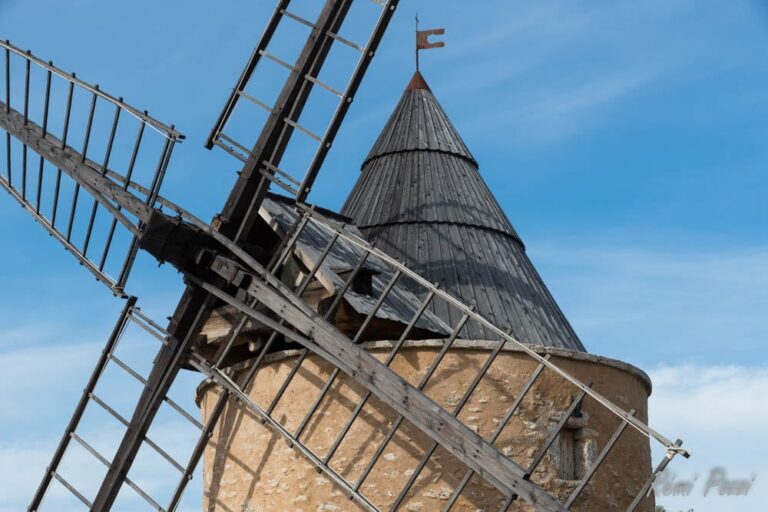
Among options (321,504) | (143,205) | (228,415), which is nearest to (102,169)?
(143,205)

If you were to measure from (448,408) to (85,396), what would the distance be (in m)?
3.63

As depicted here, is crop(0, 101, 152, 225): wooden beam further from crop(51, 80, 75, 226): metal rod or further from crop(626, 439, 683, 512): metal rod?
crop(626, 439, 683, 512): metal rod

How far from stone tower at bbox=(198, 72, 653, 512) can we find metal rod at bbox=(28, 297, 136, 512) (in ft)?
2.65

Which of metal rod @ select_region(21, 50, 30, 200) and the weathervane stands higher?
the weathervane

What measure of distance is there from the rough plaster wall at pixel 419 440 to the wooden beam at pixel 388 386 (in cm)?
27

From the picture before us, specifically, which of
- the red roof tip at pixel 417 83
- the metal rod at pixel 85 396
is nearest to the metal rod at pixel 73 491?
the metal rod at pixel 85 396

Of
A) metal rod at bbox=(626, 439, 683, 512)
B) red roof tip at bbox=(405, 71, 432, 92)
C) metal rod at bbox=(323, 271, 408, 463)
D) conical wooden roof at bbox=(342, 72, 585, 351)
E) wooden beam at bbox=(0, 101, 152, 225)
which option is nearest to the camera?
metal rod at bbox=(626, 439, 683, 512)

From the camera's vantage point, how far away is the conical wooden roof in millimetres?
13148

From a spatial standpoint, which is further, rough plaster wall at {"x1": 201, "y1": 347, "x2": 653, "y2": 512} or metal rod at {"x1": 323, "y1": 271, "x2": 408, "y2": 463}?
metal rod at {"x1": 323, "y1": 271, "x2": 408, "y2": 463}

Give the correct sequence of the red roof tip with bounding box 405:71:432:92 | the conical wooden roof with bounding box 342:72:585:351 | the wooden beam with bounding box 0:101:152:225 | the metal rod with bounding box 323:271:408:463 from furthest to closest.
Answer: the red roof tip with bounding box 405:71:432:92 → the conical wooden roof with bounding box 342:72:585:351 → the wooden beam with bounding box 0:101:152:225 → the metal rod with bounding box 323:271:408:463

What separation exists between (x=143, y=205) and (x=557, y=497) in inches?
172

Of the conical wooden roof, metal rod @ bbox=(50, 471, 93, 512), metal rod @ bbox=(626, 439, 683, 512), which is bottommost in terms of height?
metal rod @ bbox=(50, 471, 93, 512)

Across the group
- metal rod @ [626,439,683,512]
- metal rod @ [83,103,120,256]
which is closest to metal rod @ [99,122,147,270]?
metal rod @ [83,103,120,256]

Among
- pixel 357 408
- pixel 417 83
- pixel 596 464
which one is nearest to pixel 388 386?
pixel 357 408
